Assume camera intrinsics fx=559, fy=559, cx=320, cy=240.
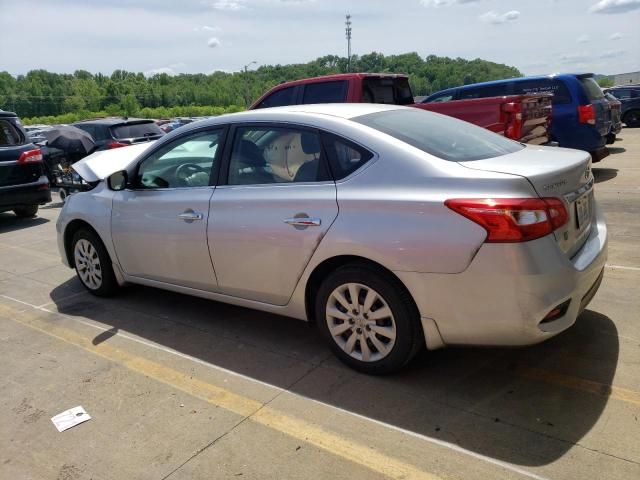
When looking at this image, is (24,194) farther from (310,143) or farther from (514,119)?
(514,119)

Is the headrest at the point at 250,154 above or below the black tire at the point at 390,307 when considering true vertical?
above

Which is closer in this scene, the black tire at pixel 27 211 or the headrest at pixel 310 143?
the headrest at pixel 310 143

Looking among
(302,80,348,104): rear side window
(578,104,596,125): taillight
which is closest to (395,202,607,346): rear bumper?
(302,80,348,104): rear side window

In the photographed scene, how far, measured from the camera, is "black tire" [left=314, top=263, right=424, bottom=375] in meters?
3.12

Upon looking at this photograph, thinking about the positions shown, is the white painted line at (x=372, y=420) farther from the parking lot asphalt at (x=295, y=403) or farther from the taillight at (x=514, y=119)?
the taillight at (x=514, y=119)

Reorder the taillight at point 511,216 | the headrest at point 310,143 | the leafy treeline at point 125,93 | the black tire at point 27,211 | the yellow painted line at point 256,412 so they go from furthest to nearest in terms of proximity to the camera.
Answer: the leafy treeline at point 125,93, the black tire at point 27,211, the headrest at point 310,143, the taillight at point 511,216, the yellow painted line at point 256,412

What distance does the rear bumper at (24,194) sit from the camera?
28.7 feet

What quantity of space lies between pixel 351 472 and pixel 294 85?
7.03 metres

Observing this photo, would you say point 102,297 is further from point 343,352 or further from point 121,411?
point 343,352

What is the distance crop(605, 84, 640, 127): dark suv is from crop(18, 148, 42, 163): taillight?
20268 mm

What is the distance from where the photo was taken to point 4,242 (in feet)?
26.3

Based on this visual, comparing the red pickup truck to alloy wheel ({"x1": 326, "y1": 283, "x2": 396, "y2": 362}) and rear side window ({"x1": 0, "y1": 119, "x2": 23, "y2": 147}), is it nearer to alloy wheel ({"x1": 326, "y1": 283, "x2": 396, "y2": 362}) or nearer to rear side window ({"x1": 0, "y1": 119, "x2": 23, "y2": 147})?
rear side window ({"x1": 0, "y1": 119, "x2": 23, "y2": 147})

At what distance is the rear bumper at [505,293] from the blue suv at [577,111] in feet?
23.8

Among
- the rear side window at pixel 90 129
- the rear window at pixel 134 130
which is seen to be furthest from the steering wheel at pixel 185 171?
the rear side window at pixel 90 129
